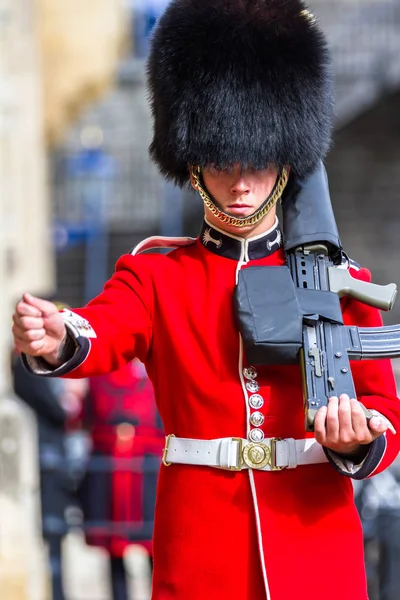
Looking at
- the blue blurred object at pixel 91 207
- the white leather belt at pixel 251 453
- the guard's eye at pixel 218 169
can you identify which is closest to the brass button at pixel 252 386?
the white leather belt at pixel 251 453

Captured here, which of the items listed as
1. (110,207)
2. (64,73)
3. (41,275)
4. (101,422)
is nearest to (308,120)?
(101,422)

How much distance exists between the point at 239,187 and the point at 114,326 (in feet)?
1.46

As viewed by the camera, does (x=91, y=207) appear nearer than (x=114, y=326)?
No

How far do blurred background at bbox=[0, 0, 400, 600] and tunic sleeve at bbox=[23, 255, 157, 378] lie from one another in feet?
2.23

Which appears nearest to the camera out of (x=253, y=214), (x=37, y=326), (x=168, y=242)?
(x=37, y=326)

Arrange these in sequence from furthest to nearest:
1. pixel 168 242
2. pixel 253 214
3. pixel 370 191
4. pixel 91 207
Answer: pixel 91 207, pixel 370 191, pixel 168 242, pixel 253 214

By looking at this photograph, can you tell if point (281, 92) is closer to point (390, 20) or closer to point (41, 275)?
point (41, 275)

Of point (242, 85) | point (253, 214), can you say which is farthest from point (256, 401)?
point (242, 85)

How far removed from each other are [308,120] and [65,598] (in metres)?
3.59

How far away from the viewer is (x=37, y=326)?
2.60 metres

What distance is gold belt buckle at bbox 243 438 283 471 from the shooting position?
116 inches

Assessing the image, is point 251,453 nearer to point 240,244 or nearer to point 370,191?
point 240,244

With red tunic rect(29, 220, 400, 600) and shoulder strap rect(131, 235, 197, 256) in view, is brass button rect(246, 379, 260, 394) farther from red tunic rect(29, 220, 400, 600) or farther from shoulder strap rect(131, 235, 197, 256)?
shoulder strap rect(131, 235, 197, 256)

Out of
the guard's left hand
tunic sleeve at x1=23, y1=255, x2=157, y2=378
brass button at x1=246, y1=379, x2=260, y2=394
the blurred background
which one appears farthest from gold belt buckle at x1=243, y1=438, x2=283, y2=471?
the blurred background
